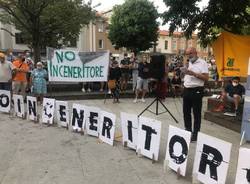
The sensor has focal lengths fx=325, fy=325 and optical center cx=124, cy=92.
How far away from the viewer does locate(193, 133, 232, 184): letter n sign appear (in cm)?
394

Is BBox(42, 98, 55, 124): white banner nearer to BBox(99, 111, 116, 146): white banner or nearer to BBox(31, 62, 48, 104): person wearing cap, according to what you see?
BBox(99, 111, 116, 146): white banner

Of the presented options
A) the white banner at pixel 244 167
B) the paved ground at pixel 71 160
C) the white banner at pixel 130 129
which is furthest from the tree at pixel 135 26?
the white banner at pixel 244 167

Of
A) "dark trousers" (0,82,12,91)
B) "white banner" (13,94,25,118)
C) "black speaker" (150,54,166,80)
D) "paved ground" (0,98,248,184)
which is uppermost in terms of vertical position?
"black speaker" (150,54,166,80)

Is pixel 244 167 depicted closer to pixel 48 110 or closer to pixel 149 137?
pixel 149 137

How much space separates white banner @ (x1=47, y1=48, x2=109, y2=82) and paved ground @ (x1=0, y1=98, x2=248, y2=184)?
3.96m

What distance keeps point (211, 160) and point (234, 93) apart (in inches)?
191

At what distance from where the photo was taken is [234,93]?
859cm

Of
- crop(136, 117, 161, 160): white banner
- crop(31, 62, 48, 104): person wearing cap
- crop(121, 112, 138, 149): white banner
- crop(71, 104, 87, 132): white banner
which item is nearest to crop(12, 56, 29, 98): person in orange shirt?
crop(31, 62, 48, 104): person wearing cap

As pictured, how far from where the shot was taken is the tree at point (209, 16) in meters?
8.44

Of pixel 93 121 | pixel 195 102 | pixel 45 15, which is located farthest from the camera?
pixel 45 15

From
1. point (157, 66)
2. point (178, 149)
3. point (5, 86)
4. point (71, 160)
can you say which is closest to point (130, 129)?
point (71, 160)

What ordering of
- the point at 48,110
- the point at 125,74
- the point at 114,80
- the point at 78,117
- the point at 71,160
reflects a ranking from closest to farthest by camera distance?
the point at 71,160 → the point at 78,117 → the point at 48,110 → the point at 114,80 → the point at 125,74

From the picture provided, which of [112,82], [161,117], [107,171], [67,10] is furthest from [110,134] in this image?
[67,10]

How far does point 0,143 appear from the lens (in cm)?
646
